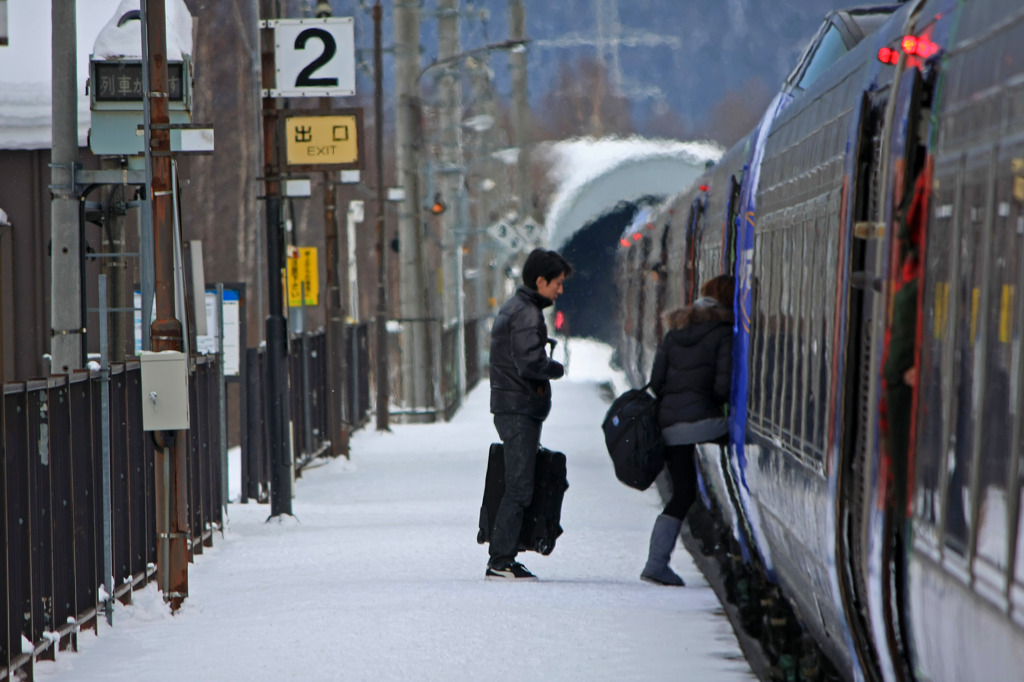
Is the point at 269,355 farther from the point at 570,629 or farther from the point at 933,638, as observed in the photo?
the point at 933,638

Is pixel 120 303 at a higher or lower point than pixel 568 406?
higher

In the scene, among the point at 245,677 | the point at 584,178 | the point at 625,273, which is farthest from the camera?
the point at 584,178

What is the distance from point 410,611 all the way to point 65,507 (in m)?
1.79

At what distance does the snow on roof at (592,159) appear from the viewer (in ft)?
157

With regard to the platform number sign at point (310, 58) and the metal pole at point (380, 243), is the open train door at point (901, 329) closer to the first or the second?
the platform number sign at point (310, 58)

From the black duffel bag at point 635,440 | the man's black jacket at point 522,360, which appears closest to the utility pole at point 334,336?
the man's black jacket at point 522,360

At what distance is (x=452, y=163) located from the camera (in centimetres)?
2973

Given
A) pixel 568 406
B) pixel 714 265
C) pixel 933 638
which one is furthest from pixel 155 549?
pixel 568 406

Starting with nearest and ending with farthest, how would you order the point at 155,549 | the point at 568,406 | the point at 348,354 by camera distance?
the point at 155,549, the point at 348,354, the point at 568,406

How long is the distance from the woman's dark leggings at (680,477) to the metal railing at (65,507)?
278 centimetres

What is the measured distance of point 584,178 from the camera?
4850 centimetres

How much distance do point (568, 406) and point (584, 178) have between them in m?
21.8

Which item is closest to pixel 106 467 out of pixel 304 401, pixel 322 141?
pixel 322 141

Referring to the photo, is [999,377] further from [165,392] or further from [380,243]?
[380,243]
